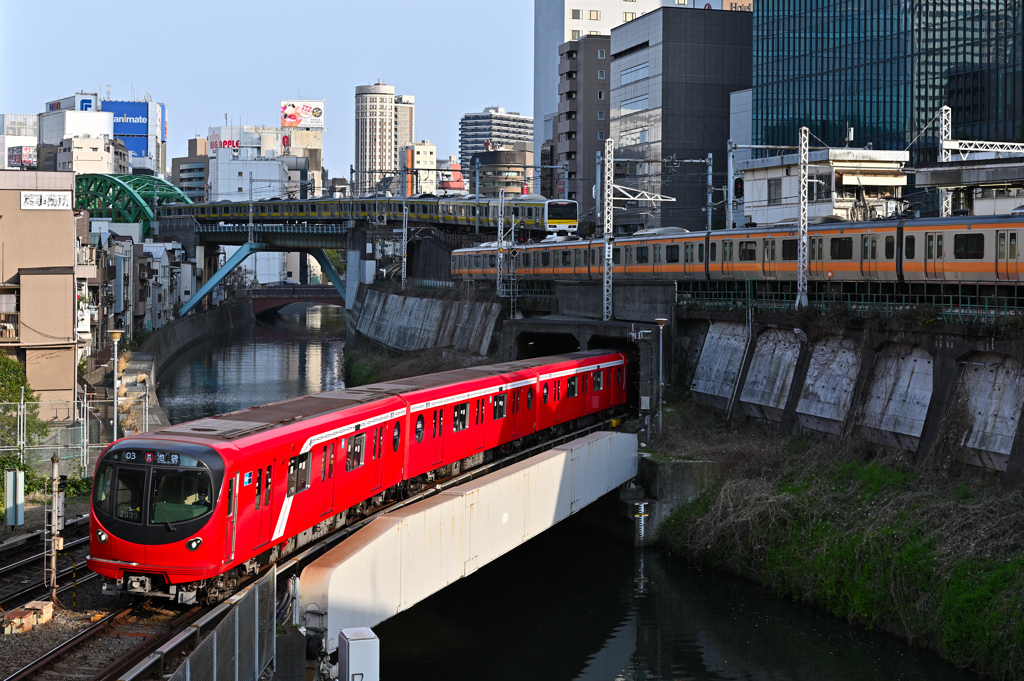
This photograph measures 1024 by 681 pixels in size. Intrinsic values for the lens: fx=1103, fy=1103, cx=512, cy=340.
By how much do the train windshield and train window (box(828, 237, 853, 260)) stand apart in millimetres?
34228

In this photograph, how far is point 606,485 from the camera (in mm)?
24703

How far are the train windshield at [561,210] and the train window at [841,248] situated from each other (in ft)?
112

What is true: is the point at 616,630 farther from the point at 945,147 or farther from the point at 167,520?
the point at 945,147

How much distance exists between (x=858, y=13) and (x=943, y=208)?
30582 mm

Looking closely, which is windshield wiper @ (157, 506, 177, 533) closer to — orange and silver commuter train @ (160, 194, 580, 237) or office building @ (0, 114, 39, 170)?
orange and silver commuter train @ (160, 194, 580, 237)

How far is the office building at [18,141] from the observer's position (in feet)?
464

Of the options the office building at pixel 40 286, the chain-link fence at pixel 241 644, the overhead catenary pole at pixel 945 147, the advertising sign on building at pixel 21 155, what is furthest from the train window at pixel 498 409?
the advertising sign on building at pixel 21 155

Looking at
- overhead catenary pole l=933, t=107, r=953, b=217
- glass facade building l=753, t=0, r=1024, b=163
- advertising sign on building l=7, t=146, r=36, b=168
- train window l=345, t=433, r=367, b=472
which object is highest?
advertising sign on building l=7, t=146, r=36, b=168

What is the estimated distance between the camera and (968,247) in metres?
26.5

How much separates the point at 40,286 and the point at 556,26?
91685 mm

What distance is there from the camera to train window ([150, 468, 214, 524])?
1464cm

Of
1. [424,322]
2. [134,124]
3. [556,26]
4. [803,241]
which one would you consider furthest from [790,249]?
[134,124]

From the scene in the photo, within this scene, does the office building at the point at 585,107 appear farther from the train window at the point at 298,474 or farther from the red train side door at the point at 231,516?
the red train side door at the point at 231,516

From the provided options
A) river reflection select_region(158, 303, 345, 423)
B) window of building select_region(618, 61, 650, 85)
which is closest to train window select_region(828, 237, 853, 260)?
river reflection select_region(158, 303, 345, 423)
